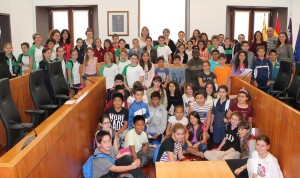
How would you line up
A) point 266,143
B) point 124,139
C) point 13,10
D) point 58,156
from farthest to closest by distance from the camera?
point 13,10
point 124,139
point 266,143
point 58,156

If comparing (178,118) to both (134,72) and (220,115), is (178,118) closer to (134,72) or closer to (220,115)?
(220,115)

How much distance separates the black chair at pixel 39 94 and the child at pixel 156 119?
1.42 meters

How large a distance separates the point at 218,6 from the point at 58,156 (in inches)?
324

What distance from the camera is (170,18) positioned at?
33.3ft

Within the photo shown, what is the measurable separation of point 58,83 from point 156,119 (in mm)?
1505

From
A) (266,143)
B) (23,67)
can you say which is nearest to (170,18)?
(23,67)

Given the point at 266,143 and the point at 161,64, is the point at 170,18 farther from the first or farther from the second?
the point at 266,143

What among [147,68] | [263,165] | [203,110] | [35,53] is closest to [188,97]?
[203,110]

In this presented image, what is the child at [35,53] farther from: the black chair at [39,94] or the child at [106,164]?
the child at [106,164]

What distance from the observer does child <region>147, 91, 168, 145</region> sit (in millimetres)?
4965

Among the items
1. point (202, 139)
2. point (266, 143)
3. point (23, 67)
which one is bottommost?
point (202, 139)

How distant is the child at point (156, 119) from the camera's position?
4.96 m

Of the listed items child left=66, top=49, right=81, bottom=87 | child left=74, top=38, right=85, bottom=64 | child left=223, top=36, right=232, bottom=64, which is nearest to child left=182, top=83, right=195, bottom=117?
child left=66, top=49, right=81, bottom=87

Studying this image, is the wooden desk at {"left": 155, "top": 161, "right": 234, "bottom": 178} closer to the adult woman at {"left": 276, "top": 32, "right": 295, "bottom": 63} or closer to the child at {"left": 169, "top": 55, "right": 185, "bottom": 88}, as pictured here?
the child at {"left": 169, "top": 55, "right": 185, "bottom": 88}
